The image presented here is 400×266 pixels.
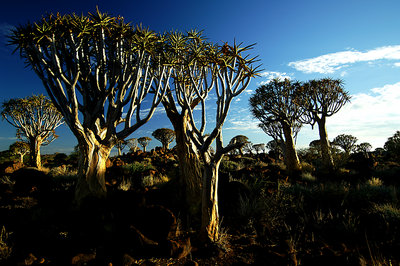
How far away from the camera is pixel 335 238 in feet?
→ 13.3

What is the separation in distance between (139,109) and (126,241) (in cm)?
448

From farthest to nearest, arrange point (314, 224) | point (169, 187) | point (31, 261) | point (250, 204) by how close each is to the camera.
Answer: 1. point (169, 187)
2. point (250, 204)
3. point (314, 224)
4. point (31, 261)

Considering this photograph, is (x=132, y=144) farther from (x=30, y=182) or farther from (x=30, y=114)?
(x=30, y=182)

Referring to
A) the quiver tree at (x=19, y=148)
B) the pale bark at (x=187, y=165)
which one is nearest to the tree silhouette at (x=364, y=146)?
the pale bark at (x=187, y=165)

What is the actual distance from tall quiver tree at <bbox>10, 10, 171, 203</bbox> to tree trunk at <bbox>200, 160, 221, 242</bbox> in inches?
142

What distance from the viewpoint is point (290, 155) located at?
13133mm

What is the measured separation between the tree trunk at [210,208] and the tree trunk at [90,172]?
3.88 meters

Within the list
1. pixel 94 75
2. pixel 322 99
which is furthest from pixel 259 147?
pixel 94 75

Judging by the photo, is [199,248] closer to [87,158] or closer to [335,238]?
[335,238]

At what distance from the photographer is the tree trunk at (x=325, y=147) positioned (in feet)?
42.0

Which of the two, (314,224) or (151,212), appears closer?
(151,212)

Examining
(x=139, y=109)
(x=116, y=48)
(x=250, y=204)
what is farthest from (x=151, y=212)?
(x=116, y=48)

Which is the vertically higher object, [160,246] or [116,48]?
[116,48]

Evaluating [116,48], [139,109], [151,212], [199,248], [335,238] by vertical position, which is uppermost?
[116,48]
